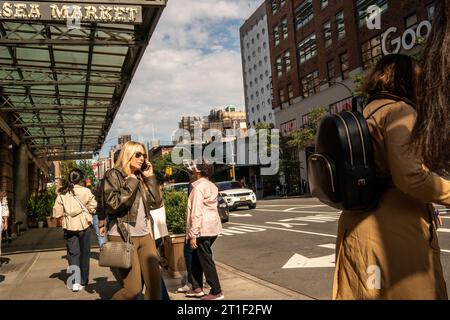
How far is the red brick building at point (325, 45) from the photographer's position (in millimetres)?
32062

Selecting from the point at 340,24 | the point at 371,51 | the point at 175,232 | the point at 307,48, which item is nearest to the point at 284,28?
the point at 307,48

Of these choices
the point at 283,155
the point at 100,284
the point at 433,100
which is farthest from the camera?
the point at 283,155

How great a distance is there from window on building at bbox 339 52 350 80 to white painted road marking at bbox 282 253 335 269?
3276cm

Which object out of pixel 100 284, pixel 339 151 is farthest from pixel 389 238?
pixel 100 284

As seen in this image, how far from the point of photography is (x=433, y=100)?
5.30ft

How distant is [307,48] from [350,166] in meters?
46.1

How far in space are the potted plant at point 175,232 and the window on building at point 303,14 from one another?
131 feet

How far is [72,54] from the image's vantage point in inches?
437

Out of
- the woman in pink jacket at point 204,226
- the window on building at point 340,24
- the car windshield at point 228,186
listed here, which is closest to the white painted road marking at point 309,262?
the woman in pink jacket at point 204,226

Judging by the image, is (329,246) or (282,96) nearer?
(329,246)

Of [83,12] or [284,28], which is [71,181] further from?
Answer: [284,28]

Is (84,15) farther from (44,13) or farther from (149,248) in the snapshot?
(149,248)

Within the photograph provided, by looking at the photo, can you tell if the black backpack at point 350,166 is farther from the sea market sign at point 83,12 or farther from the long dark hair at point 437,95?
the sea market sign at point 83,12

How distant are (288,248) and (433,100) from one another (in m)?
8.90
